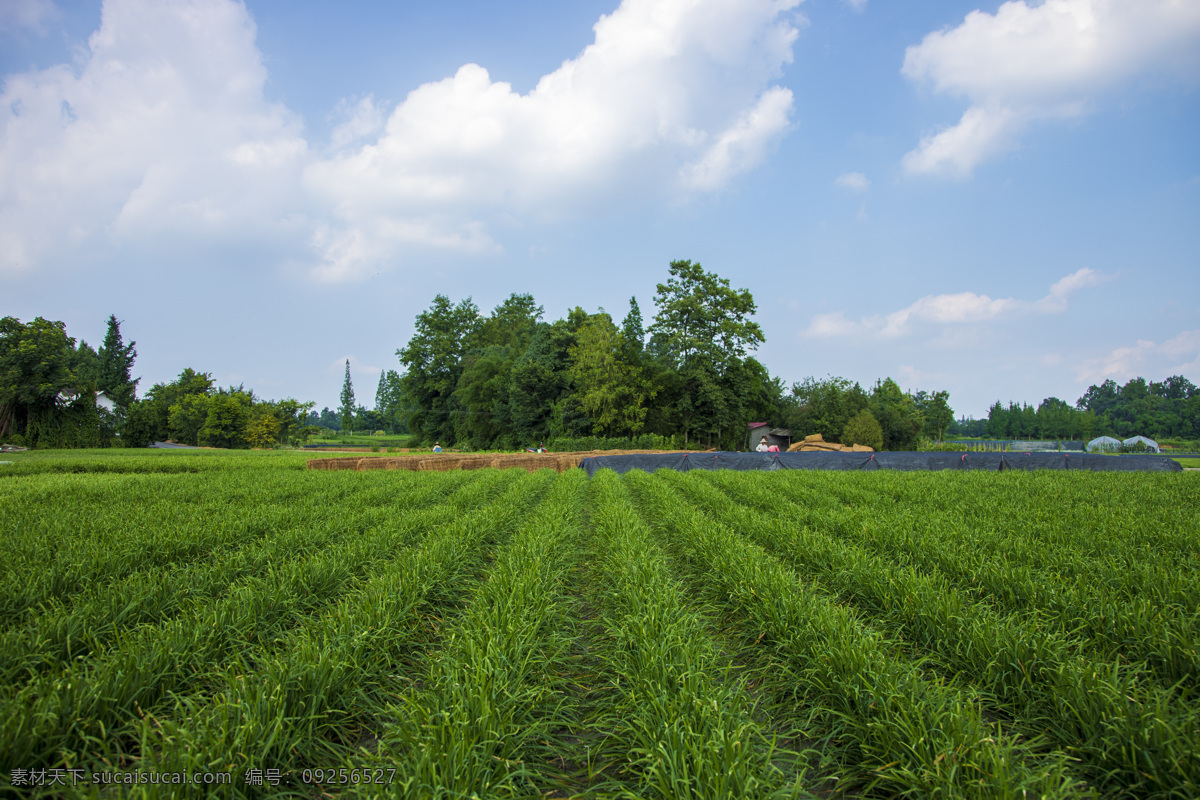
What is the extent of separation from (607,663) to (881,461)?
74.4 ft

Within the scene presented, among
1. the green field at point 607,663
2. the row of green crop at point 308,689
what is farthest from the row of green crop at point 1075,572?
the row of green crop at point 308,689

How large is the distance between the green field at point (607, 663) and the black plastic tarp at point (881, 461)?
598 inches

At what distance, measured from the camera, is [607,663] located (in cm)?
351

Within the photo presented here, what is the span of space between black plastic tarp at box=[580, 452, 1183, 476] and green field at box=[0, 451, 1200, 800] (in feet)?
49.8

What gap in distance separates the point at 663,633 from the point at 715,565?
2057mm

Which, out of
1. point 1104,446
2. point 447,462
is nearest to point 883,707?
point 447,462

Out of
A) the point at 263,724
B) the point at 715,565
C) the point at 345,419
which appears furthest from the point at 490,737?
the point at 345,419

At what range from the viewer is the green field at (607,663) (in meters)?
2.14

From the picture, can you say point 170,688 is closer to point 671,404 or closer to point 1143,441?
point 671,404

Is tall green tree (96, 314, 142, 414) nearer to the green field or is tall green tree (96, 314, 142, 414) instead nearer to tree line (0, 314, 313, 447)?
tree line (0, 314, 313, 447)

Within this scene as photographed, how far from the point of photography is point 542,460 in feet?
76.0

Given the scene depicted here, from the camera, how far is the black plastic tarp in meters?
21.4

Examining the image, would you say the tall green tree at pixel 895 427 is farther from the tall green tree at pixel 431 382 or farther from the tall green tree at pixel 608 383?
the tall green tree at pixel 431 382

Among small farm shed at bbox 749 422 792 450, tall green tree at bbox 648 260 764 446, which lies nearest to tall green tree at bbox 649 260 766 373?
tall green tree at bbox 648 260 764 446
